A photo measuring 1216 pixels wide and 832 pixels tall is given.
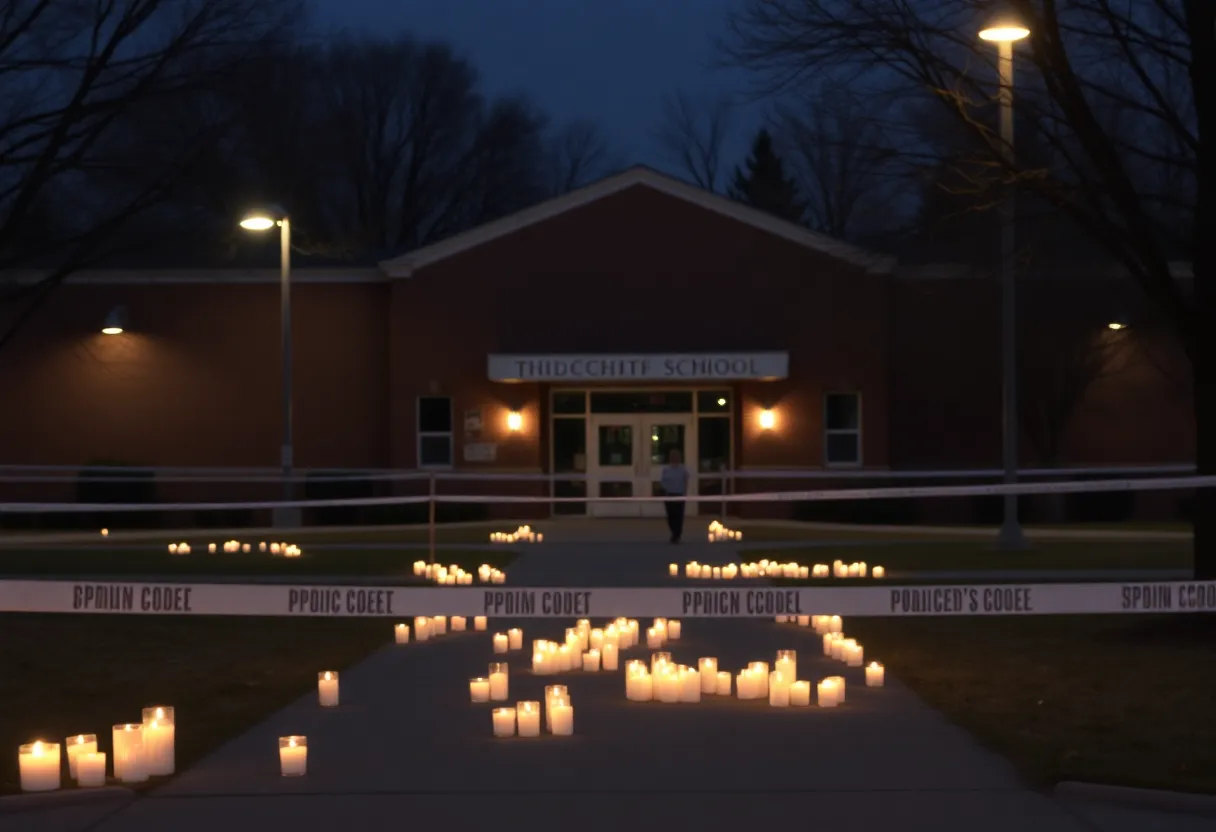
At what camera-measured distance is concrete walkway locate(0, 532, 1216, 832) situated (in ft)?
25.9

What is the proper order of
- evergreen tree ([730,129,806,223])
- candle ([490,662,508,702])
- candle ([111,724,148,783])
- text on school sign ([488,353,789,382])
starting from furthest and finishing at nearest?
evergreen tree ([730,129,806,223])
text on school sign ([488,353,789,382])
candle ([490,662,508,702])
candle ([111,724,148,783])

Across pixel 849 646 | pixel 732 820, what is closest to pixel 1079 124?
pixel 849 646

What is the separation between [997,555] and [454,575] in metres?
8.41

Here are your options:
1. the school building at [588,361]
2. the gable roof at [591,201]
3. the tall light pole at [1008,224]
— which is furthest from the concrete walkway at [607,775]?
the gable roof at [591,201]

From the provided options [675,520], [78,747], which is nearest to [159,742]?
[78,747]

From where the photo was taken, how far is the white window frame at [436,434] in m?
36.1

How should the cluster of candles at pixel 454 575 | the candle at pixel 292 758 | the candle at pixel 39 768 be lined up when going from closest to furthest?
the candle at pixel 39 768 → the candle at pixel 292 758 → the cluster of candles at pixel 454 575

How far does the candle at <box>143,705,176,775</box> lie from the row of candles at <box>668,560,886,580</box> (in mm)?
12220

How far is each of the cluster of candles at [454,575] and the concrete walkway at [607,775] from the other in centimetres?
665

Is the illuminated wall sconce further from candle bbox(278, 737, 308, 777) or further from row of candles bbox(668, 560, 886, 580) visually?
candle bbox(278, 737, 308, 777)

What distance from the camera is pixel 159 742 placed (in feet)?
29.1

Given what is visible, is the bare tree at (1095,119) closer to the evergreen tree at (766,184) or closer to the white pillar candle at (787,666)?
the white pillar candle at (787,666)

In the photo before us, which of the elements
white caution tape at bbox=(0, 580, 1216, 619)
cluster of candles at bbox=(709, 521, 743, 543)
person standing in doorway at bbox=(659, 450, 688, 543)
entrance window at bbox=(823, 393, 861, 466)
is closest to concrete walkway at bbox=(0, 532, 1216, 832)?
white caution tape at bbox=(0, 580, 1216, 619)

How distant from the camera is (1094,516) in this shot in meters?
35.6
